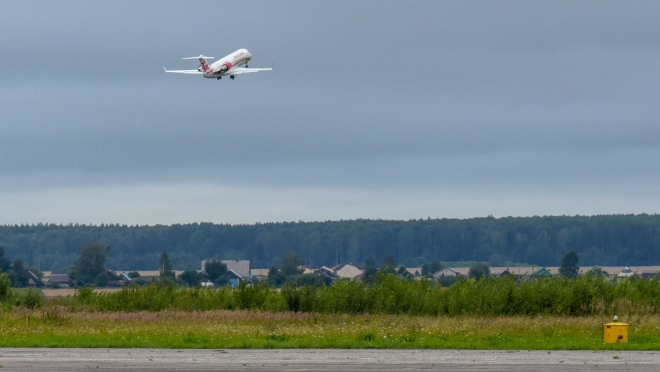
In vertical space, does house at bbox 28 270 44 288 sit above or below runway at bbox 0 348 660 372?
above

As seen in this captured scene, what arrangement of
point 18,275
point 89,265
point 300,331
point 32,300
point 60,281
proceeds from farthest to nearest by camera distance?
point 89,265
point 60,281
point 18,275
point 32,300
point 300,331

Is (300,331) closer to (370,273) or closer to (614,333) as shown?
(614,333)

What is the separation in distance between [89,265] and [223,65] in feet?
250

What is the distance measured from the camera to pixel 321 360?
40.5 meters

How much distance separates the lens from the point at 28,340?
165 feet

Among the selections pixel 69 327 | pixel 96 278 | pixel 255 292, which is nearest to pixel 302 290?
pixel 255 292

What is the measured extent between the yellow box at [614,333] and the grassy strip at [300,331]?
0.55 meters

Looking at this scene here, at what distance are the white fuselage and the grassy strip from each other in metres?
19.4

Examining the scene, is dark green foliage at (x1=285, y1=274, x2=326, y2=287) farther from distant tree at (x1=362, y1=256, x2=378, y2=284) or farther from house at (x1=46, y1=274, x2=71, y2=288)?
house at (x1=46, y1=274, x2=71, y2=288)

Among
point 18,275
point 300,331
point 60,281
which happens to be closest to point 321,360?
point 300,331

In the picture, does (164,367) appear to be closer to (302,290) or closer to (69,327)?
(69,327)

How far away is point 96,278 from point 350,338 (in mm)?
94586

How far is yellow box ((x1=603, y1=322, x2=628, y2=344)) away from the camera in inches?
1908

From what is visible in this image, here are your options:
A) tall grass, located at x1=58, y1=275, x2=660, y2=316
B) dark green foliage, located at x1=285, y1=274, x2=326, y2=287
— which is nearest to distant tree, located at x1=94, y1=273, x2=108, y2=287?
dark green foliage, located at x1=285, y1=274, x2=326, y2=287
